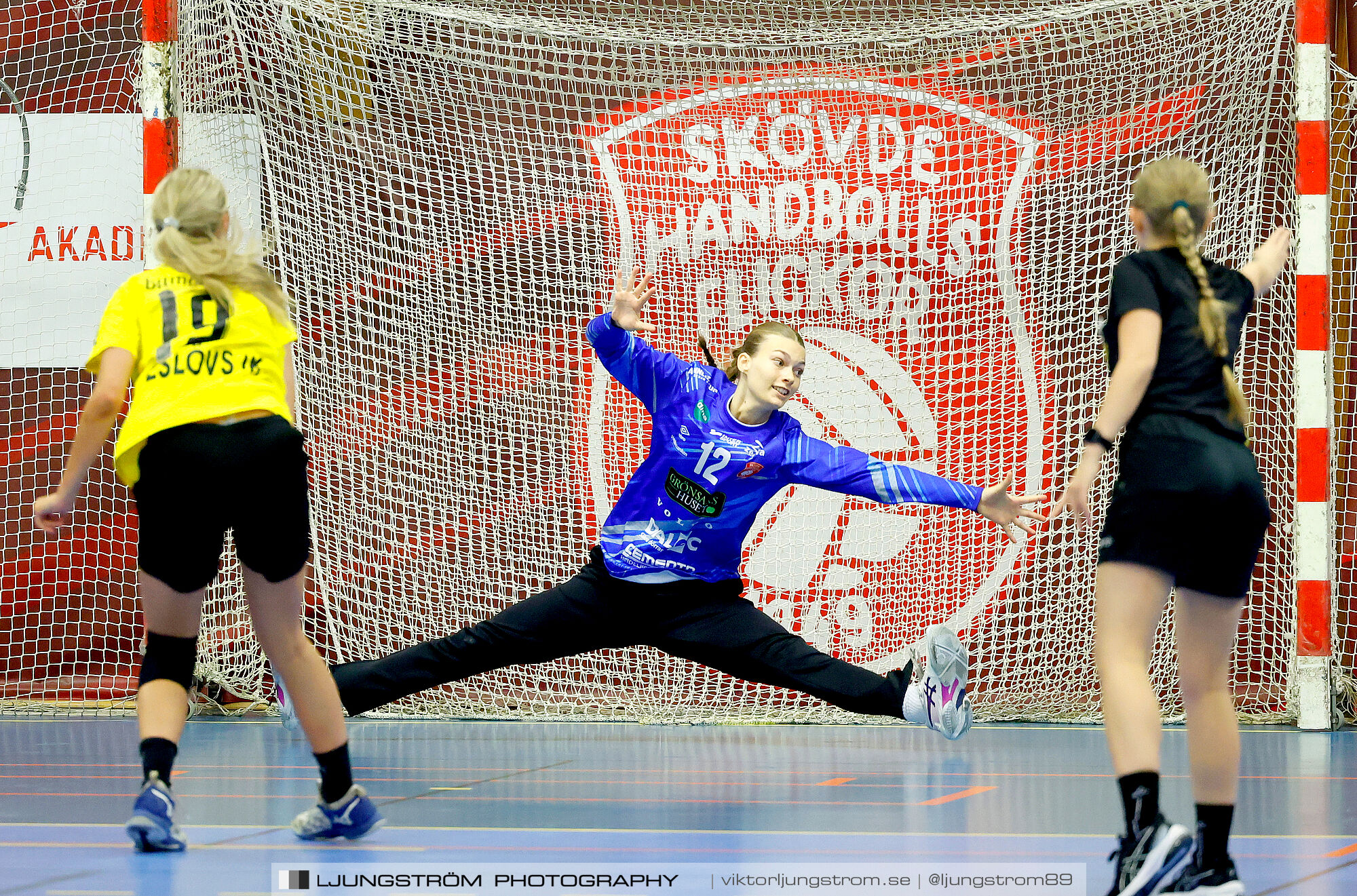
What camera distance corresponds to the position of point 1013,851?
10.8 feet

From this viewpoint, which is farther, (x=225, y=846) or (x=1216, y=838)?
(x=225, y=846)

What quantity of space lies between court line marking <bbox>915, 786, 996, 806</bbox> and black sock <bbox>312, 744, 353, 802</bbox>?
5.70ft

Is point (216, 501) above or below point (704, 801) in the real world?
above

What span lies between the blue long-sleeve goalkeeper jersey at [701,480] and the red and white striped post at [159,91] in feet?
9.48

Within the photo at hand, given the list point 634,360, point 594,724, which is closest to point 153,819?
point 634,360

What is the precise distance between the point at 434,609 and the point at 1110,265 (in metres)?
3.49

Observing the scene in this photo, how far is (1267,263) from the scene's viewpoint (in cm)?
302

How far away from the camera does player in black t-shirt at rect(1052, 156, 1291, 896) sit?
2729mm

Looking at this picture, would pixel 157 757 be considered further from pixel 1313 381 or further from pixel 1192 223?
pixel 1313 381

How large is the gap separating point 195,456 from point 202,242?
54 cm

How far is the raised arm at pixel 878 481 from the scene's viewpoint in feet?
12.7

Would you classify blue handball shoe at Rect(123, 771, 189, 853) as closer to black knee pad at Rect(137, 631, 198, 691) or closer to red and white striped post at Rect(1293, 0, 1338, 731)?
black knee pad at Rect(137, 631, 198, 691)

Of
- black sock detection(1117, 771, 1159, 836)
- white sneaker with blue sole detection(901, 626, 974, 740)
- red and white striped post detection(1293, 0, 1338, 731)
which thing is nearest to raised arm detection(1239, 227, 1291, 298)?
black sock detection(1117, 771, 1159, 836)

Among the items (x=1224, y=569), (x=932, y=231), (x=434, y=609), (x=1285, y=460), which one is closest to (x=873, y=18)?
(x=932, y=231)
